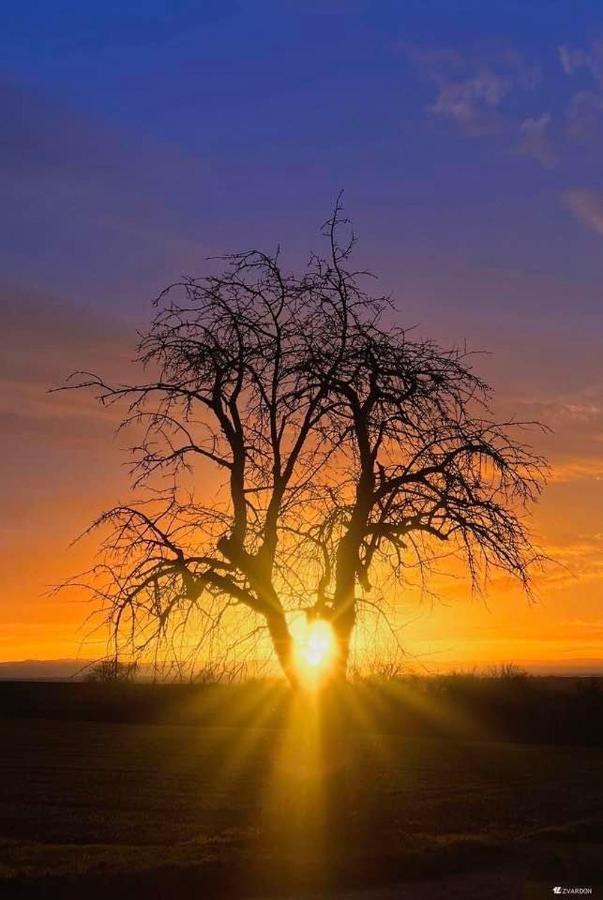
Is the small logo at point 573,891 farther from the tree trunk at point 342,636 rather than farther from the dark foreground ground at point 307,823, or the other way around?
the tree trunk at point 342,636

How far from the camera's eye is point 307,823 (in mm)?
15156

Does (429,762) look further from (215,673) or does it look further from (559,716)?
(215,673)

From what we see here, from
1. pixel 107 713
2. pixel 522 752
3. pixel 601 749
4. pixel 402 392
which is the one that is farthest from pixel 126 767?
pixel 107 713

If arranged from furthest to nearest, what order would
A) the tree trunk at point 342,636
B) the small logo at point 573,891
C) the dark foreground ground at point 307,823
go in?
the tree trunk at point 342,636, the dark foreground ground at point 307,823, the small logo at point 573,891

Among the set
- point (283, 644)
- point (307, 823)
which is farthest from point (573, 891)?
point (283, 644)

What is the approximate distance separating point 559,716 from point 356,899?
40.1 metres

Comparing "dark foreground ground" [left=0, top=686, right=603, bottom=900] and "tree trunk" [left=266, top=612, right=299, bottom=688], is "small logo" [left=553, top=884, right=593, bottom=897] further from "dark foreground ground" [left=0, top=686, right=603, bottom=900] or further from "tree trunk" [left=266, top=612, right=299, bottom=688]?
"tree trunk" [left=266, top=612, right=299, bottom=688]

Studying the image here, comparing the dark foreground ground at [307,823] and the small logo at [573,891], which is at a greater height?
the dark foreground ground at [307,823]

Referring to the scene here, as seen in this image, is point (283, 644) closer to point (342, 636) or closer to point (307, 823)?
point (342, 636)

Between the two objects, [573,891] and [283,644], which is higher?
[283,644]

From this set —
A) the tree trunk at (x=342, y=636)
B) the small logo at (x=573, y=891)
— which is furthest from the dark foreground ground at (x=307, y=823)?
the tree trunk at (x=342, y=636)

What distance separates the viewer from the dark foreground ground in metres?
12.3

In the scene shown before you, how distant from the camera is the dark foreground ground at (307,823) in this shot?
1234cm

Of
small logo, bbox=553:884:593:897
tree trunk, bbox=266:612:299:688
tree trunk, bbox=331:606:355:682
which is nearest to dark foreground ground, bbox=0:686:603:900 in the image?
small logo, bbox=553:884:593:897
